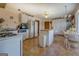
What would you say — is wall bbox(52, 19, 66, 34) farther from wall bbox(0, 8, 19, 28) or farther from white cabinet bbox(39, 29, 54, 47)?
wall bbox(0, 8, 19, 28)

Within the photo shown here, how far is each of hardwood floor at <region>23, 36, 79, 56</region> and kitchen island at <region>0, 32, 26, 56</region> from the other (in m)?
0.08

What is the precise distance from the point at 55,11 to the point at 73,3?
1.06ft

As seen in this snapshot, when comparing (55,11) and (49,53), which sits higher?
(55,11)

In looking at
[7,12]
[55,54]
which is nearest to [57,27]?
[55,54]

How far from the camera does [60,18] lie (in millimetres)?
2213

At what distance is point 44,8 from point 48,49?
2.30 ft

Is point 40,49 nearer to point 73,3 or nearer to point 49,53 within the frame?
point 49,53

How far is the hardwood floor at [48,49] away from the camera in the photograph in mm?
2199

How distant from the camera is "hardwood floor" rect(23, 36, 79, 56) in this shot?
86.6 inches

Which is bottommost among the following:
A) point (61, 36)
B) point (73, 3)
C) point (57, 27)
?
point (61, 36)

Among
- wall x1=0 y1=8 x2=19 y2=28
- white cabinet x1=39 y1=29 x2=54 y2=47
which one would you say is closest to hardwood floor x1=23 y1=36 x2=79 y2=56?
white cabinet x1=39 y1=29 x2=54 y2=47

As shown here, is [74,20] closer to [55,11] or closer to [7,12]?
[55,11]

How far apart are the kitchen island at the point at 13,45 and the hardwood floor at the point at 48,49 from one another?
8cm

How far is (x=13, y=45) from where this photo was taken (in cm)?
218
